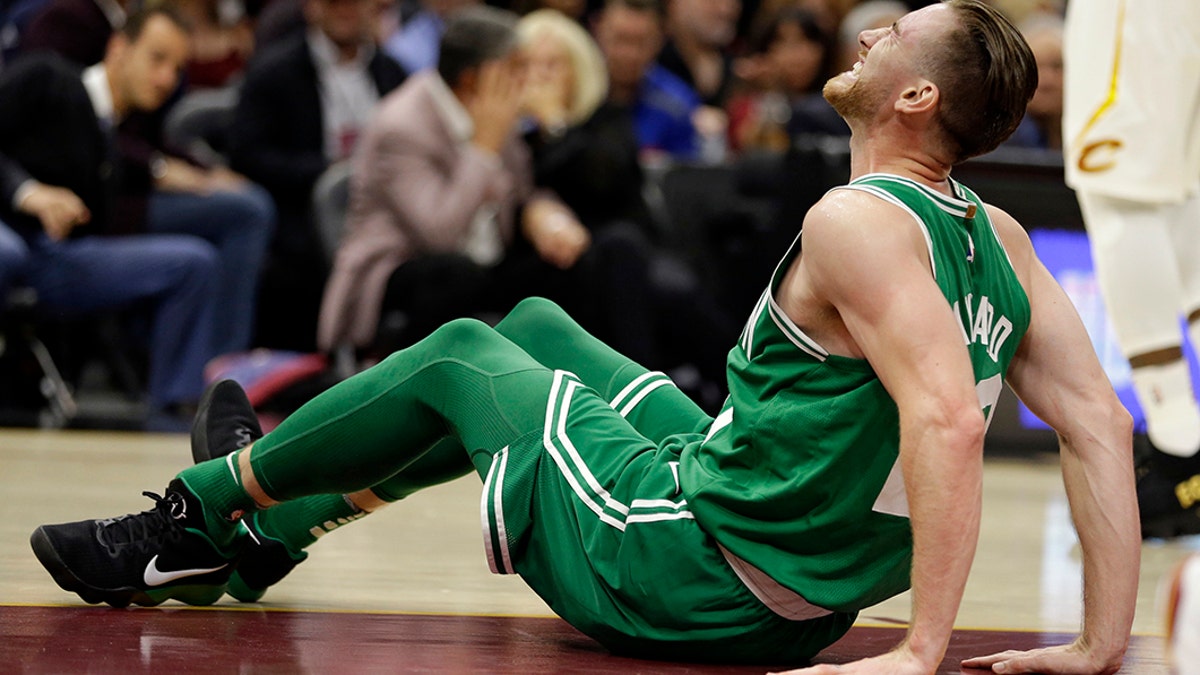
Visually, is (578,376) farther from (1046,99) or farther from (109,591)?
(1046,99)

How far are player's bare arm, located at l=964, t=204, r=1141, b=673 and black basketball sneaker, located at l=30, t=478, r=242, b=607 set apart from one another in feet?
4.12

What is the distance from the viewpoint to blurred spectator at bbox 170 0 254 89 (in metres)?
7.89

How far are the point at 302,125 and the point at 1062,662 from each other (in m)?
5.29

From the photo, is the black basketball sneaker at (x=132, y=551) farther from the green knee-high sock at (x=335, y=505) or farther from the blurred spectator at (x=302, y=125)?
the blurred spectator at (x=302, y=125)

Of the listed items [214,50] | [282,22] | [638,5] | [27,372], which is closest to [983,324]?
[27,372]

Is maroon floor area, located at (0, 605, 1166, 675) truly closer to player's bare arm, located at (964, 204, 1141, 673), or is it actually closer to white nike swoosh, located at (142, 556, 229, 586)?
white nike swoosh, located at (142, 556, 229, 586)

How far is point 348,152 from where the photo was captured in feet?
23.7

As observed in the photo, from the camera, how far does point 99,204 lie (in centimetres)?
648

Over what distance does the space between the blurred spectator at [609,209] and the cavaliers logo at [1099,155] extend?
8.97ft

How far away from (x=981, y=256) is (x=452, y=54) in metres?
4.52

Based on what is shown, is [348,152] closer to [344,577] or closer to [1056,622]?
[344,577]

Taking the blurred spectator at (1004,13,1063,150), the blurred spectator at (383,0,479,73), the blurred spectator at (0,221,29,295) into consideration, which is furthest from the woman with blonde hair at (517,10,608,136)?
the blurred spectator at (0,221,29,295)

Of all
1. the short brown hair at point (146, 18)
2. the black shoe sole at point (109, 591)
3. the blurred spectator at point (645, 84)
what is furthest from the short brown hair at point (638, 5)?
the black shoe sole at point (109, 591)

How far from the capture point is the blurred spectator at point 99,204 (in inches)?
248
